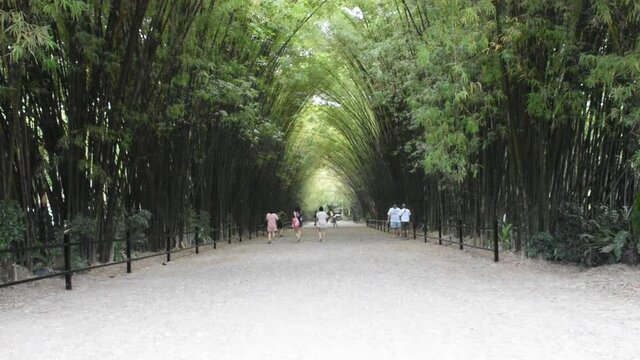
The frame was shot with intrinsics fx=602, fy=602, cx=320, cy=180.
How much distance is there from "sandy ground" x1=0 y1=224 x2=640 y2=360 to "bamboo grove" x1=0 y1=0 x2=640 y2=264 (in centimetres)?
127

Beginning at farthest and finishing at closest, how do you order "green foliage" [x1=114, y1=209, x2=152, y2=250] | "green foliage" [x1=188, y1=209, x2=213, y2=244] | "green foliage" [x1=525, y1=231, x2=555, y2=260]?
"green foliage" [x1=188, y1=209, x2=213, y2=244], "green foliage" [x1=114, y1=209, x2=152, y2=250], "green foliage" [x1=525, y1=231, x2=555, y2=260]

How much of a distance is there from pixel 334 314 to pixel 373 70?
31.2 ft

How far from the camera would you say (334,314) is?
5.18 meters

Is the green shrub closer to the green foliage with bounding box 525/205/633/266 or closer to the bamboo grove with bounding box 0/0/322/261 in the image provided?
the bamboo grove with bounding box 0/0/322/261

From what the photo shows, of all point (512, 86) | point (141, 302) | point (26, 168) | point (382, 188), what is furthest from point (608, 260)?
point (382, 188)

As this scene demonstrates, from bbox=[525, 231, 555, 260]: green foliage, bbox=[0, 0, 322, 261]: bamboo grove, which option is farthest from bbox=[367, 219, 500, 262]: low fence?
bbox=[0, 0, 322, 261]: bamboo grove

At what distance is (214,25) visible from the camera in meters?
11.6

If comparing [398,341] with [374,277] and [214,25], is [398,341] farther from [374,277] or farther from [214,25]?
[214,25]

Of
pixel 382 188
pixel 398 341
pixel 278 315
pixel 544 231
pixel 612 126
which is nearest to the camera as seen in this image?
pixel 398 341

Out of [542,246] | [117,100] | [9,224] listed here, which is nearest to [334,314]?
[9,224]

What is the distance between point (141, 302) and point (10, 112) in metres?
3.32

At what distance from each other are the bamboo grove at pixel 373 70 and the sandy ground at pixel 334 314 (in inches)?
49.9

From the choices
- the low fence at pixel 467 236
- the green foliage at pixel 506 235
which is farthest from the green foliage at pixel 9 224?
the green foliage at pixel 506 235

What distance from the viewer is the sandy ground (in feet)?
13.0
